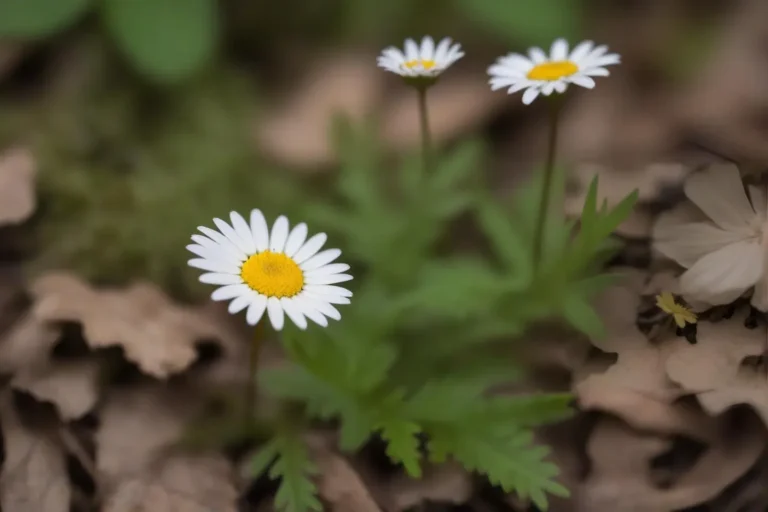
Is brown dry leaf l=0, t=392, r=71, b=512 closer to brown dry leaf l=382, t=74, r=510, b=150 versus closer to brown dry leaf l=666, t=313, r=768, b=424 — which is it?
brown dry leaf l=666, t=313, r=768, b=424

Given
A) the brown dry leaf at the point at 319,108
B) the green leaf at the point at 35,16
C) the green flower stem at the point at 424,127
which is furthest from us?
the brown dry leaf at the point at 319,108

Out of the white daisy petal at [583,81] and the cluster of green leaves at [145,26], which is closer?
the white daisy petal at [583,81]

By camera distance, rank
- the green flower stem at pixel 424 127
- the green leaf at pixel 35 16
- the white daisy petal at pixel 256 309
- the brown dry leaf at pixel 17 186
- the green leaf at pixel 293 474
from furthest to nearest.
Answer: the green leaf at pixel 35 16, the brown dry leaf at pixel 17 186, the green flower stem at pixel 424 127, the green leaf at pixel 293 474, the white daisy petal at pixel 256 309

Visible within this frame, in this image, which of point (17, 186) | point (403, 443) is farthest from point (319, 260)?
point (17, 186)

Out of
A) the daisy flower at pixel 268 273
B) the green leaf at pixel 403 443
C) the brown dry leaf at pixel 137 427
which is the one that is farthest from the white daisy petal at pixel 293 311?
the brown dry leaf at pixel 137 427

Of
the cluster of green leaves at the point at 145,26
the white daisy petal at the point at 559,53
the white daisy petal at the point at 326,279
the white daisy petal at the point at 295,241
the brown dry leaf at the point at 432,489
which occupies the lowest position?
the brown dry leaf at the point at 432,489

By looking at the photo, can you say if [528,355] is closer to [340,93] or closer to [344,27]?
[340,93]

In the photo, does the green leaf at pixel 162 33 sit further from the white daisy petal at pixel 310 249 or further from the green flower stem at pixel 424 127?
the white daisy petal at pixel 310 249

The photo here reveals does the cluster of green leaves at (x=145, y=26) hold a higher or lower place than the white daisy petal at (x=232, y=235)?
higher
